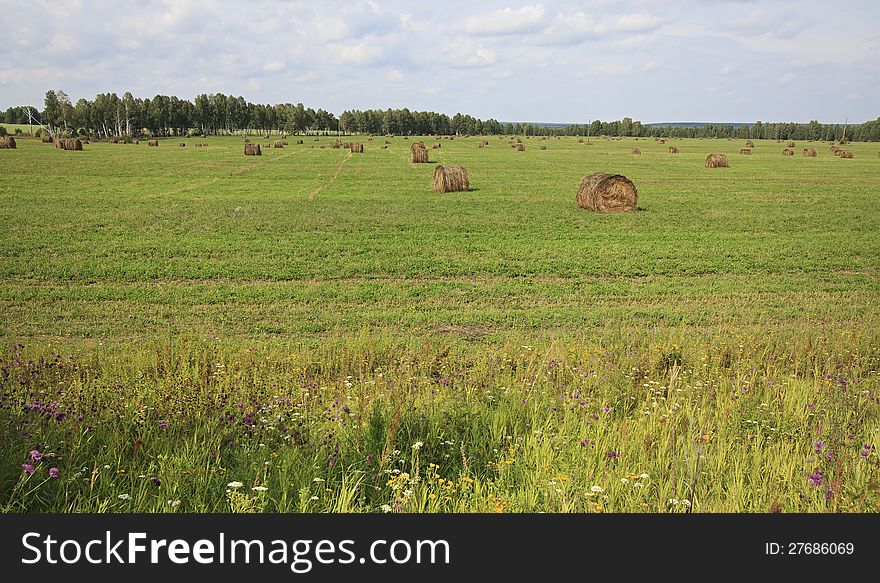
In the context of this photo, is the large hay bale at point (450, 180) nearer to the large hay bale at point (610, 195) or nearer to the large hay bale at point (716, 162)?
the large hay bale at point (610, 195)

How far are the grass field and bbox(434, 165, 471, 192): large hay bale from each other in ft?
19.6

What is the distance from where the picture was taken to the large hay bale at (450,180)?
112 feet

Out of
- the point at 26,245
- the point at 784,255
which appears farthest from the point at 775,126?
the point at 26,245

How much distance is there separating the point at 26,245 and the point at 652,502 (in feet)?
65.6

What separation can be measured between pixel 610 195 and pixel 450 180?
961 cm

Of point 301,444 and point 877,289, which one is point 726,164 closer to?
point 877,289

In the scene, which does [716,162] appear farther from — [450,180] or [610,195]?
[610,195]

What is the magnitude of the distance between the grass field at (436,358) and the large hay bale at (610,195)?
3.37ft

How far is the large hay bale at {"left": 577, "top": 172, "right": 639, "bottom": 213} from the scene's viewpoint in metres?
27.7

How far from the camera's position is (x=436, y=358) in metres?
9.45

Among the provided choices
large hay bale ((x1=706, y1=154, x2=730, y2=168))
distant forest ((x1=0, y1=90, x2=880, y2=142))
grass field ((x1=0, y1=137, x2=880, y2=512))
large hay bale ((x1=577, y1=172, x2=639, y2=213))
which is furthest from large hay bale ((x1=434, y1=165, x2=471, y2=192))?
distant forest ((x1=0, y1=90, x2=880, y2=142))

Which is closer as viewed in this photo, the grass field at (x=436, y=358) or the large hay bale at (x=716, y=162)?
the grass field at (x=436, y=358)

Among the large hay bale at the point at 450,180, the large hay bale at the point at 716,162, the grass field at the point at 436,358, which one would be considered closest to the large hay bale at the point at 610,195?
the grass field at the point at 436,358

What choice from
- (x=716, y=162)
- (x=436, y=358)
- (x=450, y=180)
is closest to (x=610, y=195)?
(x=450, y=180)
